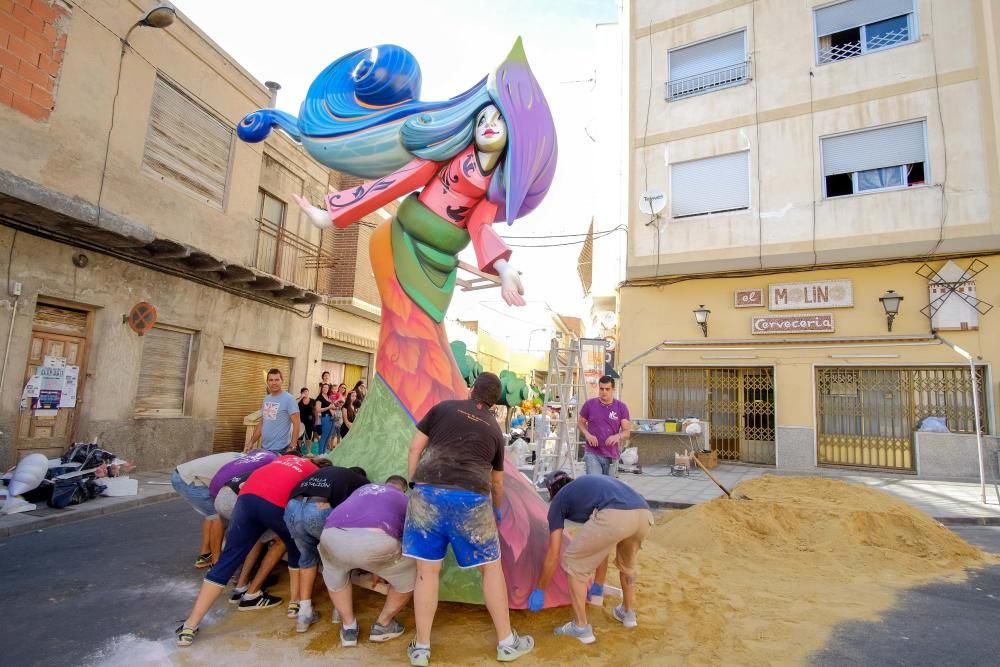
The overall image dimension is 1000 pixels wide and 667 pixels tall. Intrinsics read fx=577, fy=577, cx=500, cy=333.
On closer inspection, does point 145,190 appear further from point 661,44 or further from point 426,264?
point 661,44

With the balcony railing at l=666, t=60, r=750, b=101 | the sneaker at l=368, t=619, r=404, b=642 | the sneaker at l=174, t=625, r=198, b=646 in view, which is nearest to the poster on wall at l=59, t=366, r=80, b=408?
the sneaker at l=174, t=625, r=198, b=646

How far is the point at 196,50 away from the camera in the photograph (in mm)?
10047

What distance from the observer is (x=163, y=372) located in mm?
9773

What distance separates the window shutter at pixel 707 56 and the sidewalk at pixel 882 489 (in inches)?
338

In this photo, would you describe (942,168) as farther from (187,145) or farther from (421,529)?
(187,145)

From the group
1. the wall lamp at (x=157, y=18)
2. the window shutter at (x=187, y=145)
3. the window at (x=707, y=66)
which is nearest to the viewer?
the wall lamp at (x=157, y=18)

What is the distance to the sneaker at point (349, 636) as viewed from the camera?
310 centimetres

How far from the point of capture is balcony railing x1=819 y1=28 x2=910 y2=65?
438 inches

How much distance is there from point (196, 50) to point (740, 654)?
11649 mm

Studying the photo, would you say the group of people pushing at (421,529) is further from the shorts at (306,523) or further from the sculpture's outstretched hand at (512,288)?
the sculpture's outstretched hand at (512,288)

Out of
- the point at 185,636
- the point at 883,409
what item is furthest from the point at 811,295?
the point at 185,636

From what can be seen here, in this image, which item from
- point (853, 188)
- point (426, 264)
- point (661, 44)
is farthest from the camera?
point (661, 44)

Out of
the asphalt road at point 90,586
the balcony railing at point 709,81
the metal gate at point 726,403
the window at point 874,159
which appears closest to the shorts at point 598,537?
the asphalt road at point 90,586

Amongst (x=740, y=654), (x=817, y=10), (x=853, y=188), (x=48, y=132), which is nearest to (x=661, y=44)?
(x=817, y=10)
